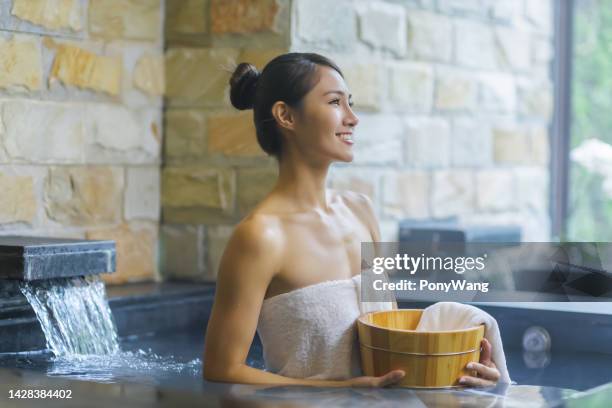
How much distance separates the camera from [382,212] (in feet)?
15.0

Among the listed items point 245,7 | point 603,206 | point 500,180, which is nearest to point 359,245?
point 245,7

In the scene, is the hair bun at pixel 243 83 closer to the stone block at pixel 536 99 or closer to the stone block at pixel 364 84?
the stone block at pixel 364 84

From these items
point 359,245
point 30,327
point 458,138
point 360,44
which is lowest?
point 30,327

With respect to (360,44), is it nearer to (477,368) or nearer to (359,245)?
(359,245)

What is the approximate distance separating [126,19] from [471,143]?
1813 millimetres

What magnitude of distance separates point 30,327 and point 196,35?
60.0 inches

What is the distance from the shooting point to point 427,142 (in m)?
4.82

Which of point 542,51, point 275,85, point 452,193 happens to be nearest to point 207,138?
point 452,193

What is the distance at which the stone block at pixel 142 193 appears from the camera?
4219mm

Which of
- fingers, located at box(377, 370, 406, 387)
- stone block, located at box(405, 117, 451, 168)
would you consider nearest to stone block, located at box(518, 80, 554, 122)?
stone block, located at box(405, 117, 451, 168)

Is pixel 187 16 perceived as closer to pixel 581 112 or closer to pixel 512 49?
pixel 512 49

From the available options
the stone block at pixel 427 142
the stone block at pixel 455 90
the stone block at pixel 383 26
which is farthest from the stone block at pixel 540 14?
the stone block at pixel 383 26

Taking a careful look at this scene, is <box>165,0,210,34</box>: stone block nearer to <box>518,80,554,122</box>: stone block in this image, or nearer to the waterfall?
the waterfall

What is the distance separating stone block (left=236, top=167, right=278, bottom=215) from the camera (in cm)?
412
